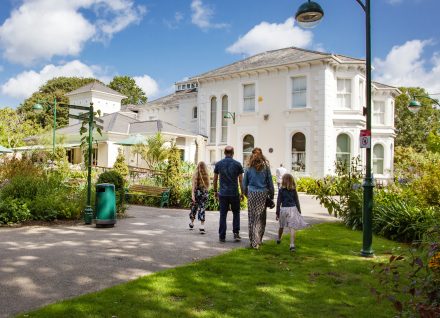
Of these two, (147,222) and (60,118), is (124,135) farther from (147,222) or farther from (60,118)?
(60,118)

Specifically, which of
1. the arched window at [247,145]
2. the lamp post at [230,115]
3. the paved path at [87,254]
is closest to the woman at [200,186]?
the paved path at [87,254]

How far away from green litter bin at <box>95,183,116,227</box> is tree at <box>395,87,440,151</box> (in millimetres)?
44200

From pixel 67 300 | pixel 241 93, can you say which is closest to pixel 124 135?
pixel 241 93

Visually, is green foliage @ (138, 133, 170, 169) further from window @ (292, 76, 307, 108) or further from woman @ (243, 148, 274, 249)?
woman @ (243, 148, 274, 249)

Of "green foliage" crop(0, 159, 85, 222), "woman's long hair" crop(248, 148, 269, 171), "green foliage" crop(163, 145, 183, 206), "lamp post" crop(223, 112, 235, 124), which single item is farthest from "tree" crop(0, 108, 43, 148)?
"woman's long hair" crop(248, 148, 269, 171)

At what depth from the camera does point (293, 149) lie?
2808 centimetres

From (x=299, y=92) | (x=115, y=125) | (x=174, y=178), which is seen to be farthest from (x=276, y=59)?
(x=174, y=178)

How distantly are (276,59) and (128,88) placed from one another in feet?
150

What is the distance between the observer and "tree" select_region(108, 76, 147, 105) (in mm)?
69312

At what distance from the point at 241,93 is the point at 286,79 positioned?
383cm

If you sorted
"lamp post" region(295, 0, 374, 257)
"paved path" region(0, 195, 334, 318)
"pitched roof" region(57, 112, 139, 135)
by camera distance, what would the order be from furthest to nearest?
1. "pitched roof" region(57, 112, 139, 135)
2. "lamp post" region(295, 0, 374, 257)
3. "paved path" region(0, 195, 334, 318)

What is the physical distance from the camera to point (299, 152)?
2772 cm

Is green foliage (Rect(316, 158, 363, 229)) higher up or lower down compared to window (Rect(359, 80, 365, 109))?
lower down

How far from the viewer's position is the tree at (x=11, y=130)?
37259 millimetres
